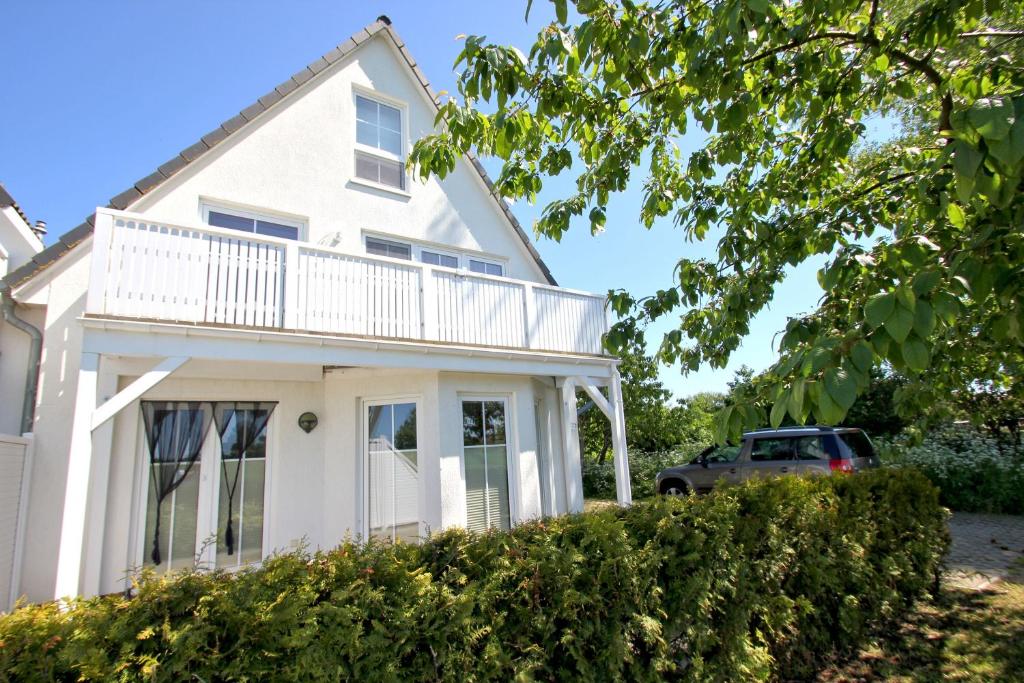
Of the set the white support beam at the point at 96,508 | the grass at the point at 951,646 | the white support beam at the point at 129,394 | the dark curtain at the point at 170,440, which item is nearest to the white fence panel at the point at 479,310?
the white support beam at the point at 129,394

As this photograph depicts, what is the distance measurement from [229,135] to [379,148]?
2.59 metres

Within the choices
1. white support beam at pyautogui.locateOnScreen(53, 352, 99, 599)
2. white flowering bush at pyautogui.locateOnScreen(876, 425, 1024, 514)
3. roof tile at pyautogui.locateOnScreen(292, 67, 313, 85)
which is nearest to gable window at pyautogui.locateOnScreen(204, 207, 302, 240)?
roof tile at pyautogui.locateOnScreen(292, 67, 313, 85)

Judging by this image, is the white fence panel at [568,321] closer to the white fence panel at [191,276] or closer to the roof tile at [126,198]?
the white fence panel at [191,276]

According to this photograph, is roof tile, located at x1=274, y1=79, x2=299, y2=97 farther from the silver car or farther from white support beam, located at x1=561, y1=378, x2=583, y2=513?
the silver car

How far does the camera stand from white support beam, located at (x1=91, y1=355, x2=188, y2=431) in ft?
16.7

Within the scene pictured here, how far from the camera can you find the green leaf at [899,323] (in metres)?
1.75

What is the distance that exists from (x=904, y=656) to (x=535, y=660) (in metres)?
3.95

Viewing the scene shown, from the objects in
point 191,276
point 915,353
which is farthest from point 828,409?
point 191,276

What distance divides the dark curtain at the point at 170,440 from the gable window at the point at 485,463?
3.69 m

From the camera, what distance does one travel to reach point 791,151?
5574mm

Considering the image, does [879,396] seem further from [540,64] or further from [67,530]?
[67,530]

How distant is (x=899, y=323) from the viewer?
1784mm

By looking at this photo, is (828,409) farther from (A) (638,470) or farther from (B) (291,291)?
(A) (638,470)

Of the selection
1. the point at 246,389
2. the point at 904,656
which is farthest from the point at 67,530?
the point at 904,656
